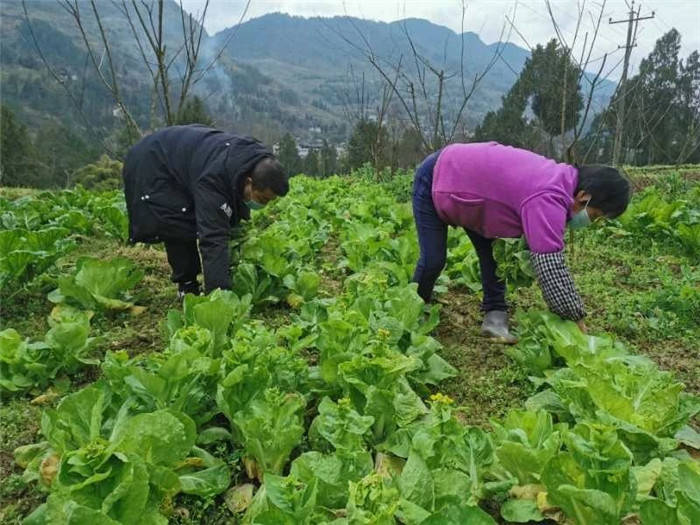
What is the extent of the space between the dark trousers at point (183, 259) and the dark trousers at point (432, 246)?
162 centimetres

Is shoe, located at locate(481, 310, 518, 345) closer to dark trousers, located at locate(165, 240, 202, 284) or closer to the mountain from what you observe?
dark trousers, located at locate(165, 240, 202, 284)

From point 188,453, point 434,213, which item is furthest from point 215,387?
point 434,213

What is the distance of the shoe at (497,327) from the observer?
144 inches

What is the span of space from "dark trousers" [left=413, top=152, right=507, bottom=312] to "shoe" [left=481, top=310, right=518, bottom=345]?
2.3 inches

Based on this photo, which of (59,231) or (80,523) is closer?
(80,523)

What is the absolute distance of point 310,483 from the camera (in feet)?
5.58

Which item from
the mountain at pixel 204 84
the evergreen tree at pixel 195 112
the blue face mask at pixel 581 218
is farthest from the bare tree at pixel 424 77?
the evergreen tree at pixel 195 112

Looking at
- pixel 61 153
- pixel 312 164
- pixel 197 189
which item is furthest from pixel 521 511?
pixel 61 153

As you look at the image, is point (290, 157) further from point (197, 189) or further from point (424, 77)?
point (197, 189)

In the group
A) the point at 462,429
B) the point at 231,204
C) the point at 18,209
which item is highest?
the point at 231,204

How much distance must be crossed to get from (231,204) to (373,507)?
242 centimetres

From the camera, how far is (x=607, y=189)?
9.36 feet

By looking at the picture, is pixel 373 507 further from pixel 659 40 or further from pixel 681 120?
pixel 659 40

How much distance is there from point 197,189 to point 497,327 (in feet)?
6.74
